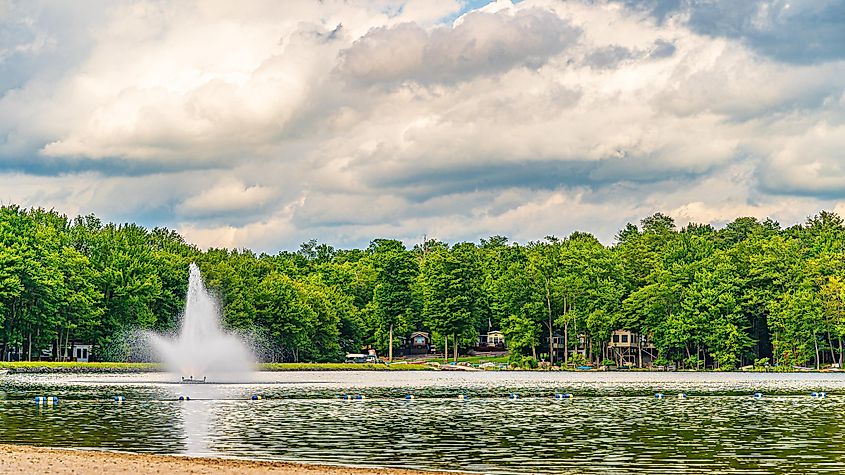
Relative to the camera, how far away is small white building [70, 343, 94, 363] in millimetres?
127006

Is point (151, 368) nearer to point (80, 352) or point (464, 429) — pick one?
point (80, 352)

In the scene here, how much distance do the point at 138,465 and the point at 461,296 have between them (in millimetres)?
127642

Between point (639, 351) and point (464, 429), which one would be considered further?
point (639, 351)

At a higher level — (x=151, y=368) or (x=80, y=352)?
(x=80, y=352)

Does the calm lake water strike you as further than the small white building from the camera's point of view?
No

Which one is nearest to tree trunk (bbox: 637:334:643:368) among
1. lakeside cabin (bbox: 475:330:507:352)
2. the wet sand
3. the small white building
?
lakeside cabin (bbox: 475:330:507:352)

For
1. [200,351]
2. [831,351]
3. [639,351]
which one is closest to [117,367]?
[200,351]

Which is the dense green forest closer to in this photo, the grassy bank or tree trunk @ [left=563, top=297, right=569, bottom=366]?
tree trunk @ [left=563, top=297, right=569, bottom=366]

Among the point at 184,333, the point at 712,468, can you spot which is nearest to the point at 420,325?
the point at 184,333

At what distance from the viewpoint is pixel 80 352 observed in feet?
436

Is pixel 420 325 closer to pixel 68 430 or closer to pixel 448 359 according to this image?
pixel 448 359

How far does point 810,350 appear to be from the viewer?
12506 centimetres

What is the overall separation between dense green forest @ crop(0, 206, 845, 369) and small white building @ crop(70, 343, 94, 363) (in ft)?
18.1

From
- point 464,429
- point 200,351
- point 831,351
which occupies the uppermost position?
point 831,351
